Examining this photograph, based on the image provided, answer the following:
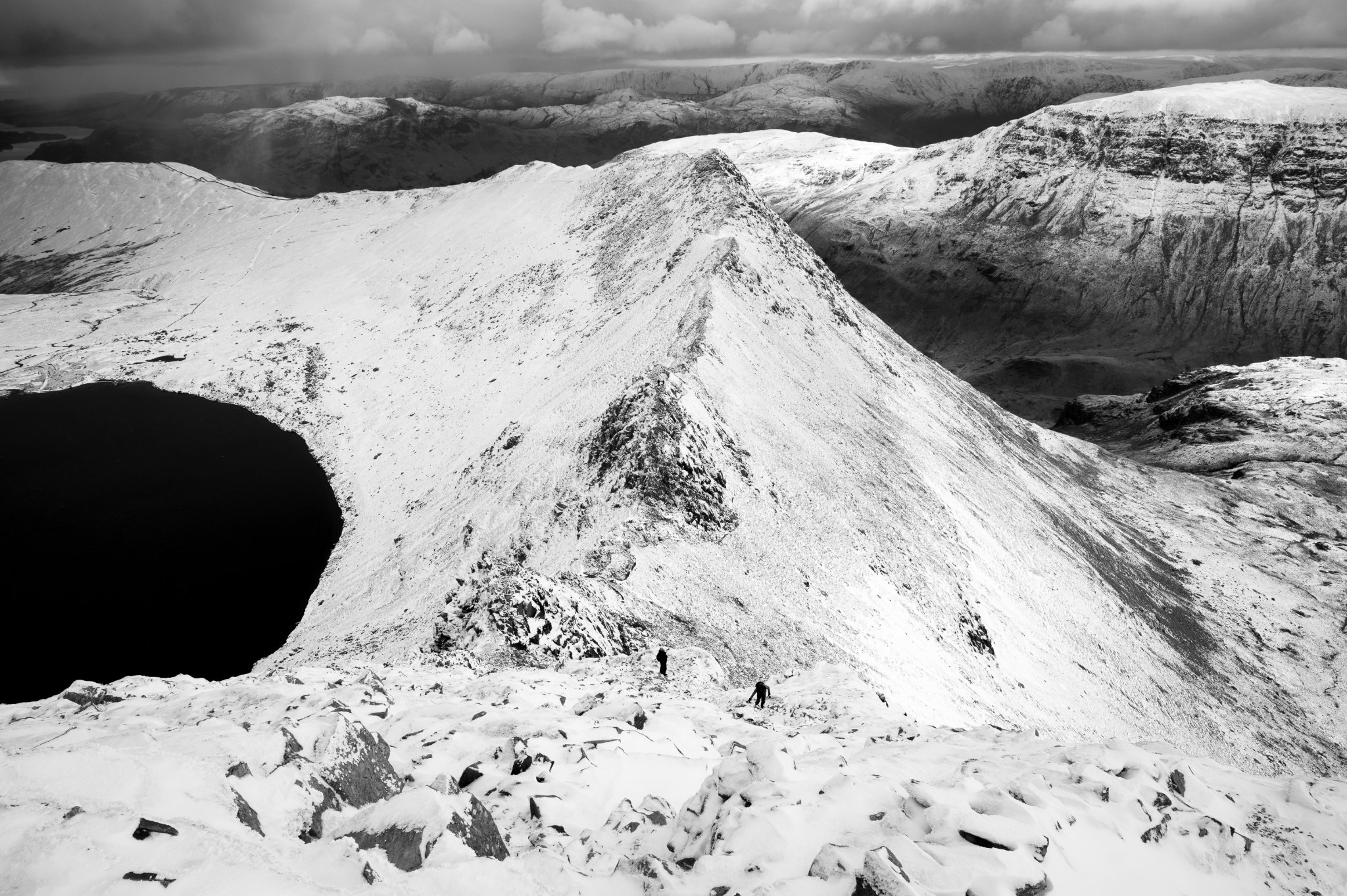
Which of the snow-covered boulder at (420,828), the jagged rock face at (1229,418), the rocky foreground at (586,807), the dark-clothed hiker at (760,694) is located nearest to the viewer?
the rocky foreground at (586,807)

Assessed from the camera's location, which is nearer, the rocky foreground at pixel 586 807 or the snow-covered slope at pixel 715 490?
the rocky foreground at pixel 586 807

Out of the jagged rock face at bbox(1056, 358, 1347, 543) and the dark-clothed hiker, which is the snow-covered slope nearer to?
the jagged rock face at bbox(1056, 358, 1347, 543)

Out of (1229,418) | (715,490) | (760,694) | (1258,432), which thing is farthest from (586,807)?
(1229,418)

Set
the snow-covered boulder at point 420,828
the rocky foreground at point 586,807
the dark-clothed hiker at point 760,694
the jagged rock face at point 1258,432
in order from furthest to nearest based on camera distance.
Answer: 1. the jagged rock face at point 1258,432
2. the dark-clothed hiker at point 760,694
3. the snow-covered boulder at point 420,828
4. the rocky foreground at point 586,807

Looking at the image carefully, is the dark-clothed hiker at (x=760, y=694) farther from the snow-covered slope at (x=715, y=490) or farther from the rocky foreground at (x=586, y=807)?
the snow-covered slope at (x=715, y=490)

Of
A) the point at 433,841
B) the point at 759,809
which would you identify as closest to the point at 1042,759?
the point at 759,809

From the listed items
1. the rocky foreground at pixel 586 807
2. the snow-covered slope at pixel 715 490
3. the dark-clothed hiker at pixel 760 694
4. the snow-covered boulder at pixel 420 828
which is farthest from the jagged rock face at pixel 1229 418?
the snow-covered boulder at pixel 420 828
